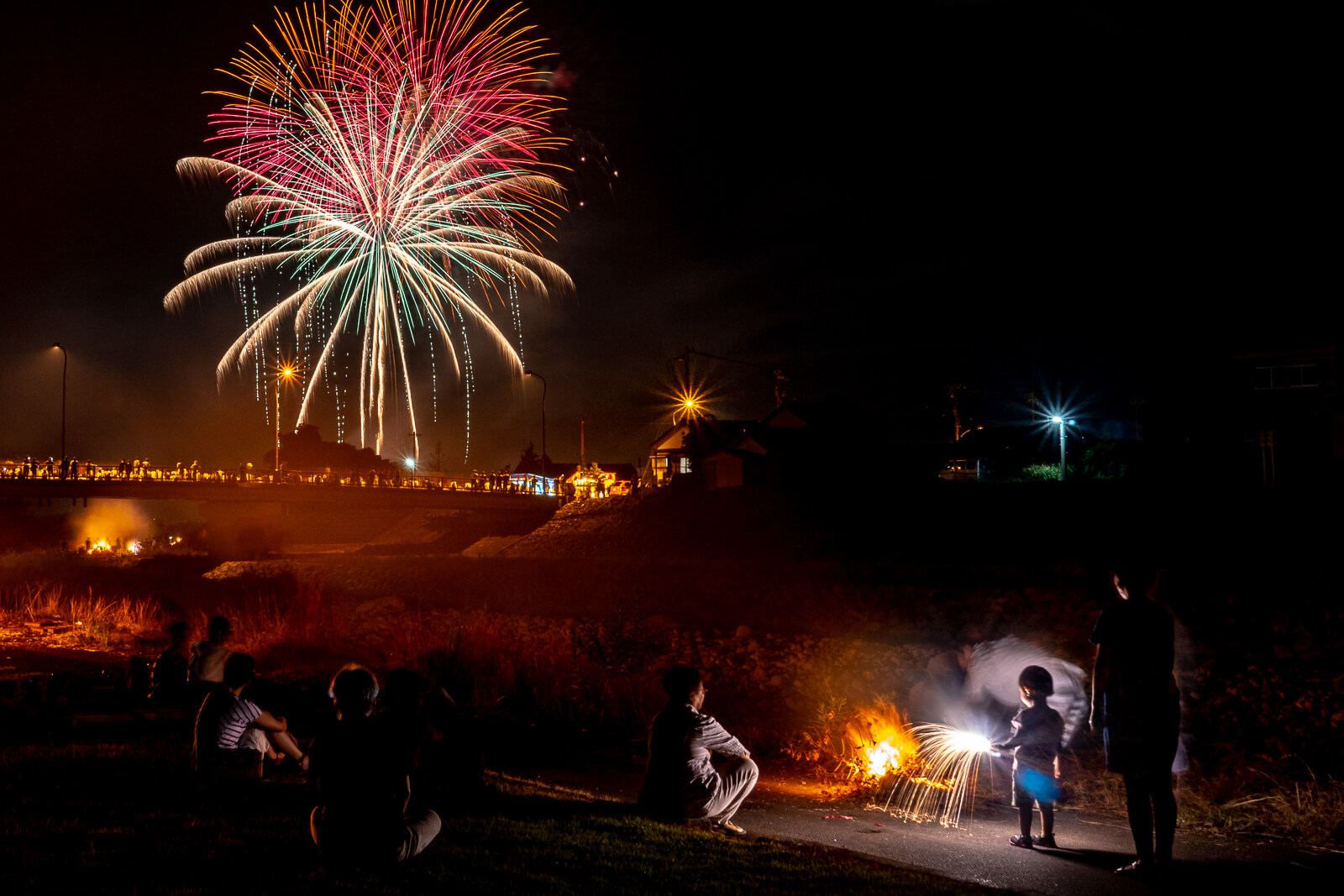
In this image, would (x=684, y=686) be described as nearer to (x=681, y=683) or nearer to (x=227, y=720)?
(x=681, y=683)

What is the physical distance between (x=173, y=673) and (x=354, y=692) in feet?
21.5

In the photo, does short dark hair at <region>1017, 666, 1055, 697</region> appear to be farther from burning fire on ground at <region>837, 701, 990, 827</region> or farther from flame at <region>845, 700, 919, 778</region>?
flame at <region>845, 700, 919, 778</region>

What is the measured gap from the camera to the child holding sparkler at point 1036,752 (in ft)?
24.2

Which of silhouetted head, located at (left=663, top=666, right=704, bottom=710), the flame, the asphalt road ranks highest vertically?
silhouetted head, located at (left=663, top=666, right=704, bottom=710)

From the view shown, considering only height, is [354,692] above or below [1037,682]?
above

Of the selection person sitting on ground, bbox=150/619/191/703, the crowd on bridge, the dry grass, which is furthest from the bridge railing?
person sitting on ground, bbox=150/619/191/703

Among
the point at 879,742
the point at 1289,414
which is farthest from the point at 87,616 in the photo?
the point at 1289,414

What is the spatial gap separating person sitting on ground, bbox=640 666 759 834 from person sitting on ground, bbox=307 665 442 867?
7.95ft


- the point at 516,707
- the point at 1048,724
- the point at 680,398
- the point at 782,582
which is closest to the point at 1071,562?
the point at 782,582

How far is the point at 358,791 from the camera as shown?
5707 mm

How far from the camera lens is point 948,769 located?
384 inches

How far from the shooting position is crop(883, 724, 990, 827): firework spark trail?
29.1 ft

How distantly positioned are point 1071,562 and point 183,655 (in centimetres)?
2197

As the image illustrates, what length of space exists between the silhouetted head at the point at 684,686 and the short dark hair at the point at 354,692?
8.37 ft
